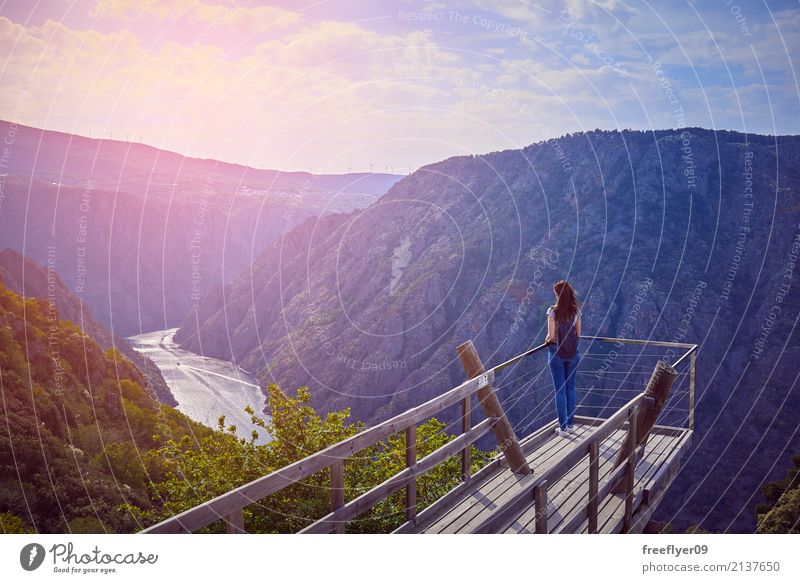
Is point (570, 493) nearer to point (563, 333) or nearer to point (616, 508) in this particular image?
point (616, 508)

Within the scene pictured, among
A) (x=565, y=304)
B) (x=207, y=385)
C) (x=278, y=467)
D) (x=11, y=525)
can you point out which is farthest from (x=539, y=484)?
(x=207, y=385)

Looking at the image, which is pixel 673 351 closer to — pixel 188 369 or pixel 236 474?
pixel 188 369

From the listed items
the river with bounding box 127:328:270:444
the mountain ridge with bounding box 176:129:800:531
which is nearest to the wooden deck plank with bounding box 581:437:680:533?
the river with bounding box 127:328:270:444

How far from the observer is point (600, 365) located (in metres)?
63.2

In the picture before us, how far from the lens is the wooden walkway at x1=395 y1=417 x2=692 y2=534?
593cm

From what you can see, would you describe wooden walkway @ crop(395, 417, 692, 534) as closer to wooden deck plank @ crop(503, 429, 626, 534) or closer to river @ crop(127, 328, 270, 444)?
wooden deck plank @ crop(503, 429, 626, 534)

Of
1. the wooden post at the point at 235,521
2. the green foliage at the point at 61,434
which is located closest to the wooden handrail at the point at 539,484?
the wooden post at the point at 235,521

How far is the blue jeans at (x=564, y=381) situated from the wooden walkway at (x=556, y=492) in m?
0.25

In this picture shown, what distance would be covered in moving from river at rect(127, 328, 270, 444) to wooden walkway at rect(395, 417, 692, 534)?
4323 centimetres

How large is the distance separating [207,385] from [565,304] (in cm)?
5430

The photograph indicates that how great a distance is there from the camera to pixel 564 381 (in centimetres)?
838
